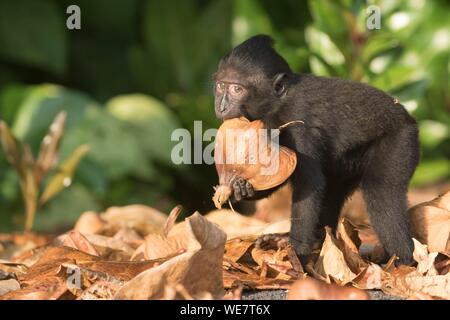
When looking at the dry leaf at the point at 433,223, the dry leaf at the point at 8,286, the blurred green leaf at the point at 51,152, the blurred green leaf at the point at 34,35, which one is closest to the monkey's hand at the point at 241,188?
the dry leaf at the point at 433,223

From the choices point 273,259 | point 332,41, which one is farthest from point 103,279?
point 332,41

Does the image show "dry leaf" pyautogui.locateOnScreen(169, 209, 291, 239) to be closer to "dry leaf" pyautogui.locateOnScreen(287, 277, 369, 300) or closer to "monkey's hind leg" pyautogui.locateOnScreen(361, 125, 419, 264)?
"monkey's hind leg" pyautogui.locateOnScreen(361, 125, 419, 264)

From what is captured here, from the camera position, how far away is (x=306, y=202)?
352cm

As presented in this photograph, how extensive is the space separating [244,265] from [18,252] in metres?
1.37

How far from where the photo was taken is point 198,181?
306 inches

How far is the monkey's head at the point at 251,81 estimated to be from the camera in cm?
368

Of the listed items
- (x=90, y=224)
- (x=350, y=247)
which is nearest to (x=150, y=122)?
(x=90, y=224)

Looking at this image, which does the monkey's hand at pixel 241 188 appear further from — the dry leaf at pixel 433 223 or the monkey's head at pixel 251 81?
the dry leaf at pixel 433 223

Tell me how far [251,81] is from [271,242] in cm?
71

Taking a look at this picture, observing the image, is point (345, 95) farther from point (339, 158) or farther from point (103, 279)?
point (103, 279)

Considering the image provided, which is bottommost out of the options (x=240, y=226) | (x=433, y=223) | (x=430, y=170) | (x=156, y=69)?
(x=430, y=170)

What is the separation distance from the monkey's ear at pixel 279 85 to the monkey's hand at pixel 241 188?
0.57 m

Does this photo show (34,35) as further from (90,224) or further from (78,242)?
(78,242)
